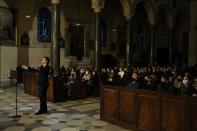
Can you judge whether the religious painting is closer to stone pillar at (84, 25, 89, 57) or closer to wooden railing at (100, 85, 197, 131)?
stone pillar at (84, 25, 89, 57)

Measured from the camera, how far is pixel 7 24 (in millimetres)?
16734

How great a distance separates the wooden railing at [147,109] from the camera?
18.1 feet

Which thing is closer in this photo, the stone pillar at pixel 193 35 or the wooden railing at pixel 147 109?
the wooden railing at pixel 147 109

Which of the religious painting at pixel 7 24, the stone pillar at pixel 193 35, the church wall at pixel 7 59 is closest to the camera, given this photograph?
the religious painting at pixel 7 24

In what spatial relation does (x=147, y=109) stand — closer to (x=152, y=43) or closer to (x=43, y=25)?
(x=43, y=25)

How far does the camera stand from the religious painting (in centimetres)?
1647

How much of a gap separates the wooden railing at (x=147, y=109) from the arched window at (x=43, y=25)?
11871 millimetres

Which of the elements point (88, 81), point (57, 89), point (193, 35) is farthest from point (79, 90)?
point (193, 35)

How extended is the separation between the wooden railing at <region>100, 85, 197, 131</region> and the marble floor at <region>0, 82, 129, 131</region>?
355 millimetres

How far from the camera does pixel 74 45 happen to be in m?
20.6

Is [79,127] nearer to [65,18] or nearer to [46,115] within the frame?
[46,115]

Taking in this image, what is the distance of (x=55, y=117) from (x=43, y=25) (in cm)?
1174

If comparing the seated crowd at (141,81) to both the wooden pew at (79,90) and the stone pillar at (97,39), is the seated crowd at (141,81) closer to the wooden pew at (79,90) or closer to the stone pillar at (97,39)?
the wooden pew at (79,90)

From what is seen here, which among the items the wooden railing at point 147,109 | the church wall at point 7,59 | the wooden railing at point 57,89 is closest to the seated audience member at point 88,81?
the wooden railing at point 57,89
